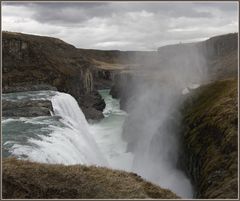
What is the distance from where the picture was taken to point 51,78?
73.8 meters

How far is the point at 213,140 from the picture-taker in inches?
1217

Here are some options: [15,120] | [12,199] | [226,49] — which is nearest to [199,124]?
[15,120]

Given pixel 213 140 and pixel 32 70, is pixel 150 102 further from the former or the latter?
pixel 213 140

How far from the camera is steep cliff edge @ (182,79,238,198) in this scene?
23.8 metres

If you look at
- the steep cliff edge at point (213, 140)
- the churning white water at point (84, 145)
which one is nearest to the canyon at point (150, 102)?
the steep cliff edge at point (213, 140)

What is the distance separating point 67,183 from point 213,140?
1708cm

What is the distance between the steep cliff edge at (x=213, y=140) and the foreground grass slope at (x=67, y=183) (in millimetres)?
5517

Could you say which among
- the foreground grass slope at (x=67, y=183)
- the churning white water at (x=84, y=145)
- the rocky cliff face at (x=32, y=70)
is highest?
the rocky cliff face at (x=32, y=70)

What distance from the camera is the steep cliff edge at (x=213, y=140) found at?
2377 centimetres

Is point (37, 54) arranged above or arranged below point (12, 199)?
above

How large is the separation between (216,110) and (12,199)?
915 inches

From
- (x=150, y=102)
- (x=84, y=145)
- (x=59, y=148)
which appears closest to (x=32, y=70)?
(x=150, y=102)

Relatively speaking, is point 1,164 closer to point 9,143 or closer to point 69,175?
point 69,175

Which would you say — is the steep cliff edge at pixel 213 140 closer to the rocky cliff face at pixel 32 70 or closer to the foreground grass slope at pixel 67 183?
the foreground grass slope at pixel 67 183
